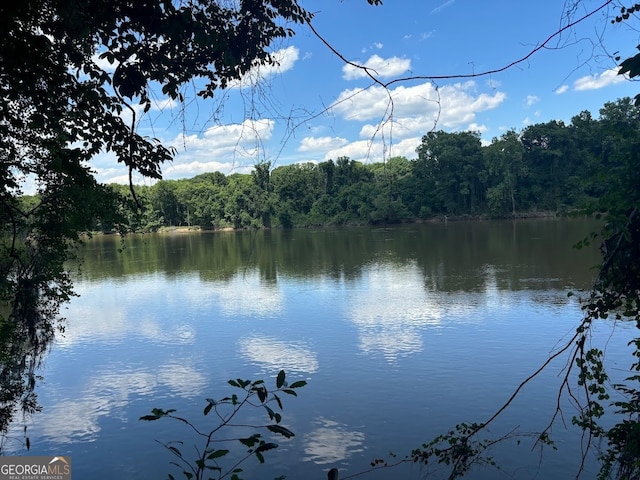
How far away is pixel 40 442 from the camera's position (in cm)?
1003

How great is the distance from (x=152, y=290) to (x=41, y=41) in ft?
91.0

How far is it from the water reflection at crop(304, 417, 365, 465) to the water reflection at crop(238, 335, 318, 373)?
3549 mm

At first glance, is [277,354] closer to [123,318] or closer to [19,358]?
[19,358]

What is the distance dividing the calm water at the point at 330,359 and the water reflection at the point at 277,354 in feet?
0.26

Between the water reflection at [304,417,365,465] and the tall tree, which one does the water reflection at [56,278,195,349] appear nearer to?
the water reflection at [304,417,365,465]

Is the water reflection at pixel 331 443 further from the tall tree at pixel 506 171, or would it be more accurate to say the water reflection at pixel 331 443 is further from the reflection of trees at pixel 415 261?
the tall tree at pixel 506 171

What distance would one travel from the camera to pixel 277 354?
15.1 meters

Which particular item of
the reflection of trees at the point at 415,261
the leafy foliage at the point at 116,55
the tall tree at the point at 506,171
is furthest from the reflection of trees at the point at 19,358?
the tall tree at the point at 506,171

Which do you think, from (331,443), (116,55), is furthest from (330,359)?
(116,55)

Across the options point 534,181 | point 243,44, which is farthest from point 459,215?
point 243,44

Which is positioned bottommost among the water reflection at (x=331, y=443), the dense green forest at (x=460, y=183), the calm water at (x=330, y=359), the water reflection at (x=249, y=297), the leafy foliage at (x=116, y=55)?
the water reflection at (x=331, y=443)

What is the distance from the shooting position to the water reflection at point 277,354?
45.1 feet

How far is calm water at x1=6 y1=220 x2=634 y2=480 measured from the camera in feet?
29.8

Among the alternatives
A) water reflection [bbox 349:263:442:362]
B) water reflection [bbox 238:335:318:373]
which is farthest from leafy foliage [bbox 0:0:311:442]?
water reflection [bbox 349:263:442:362]
